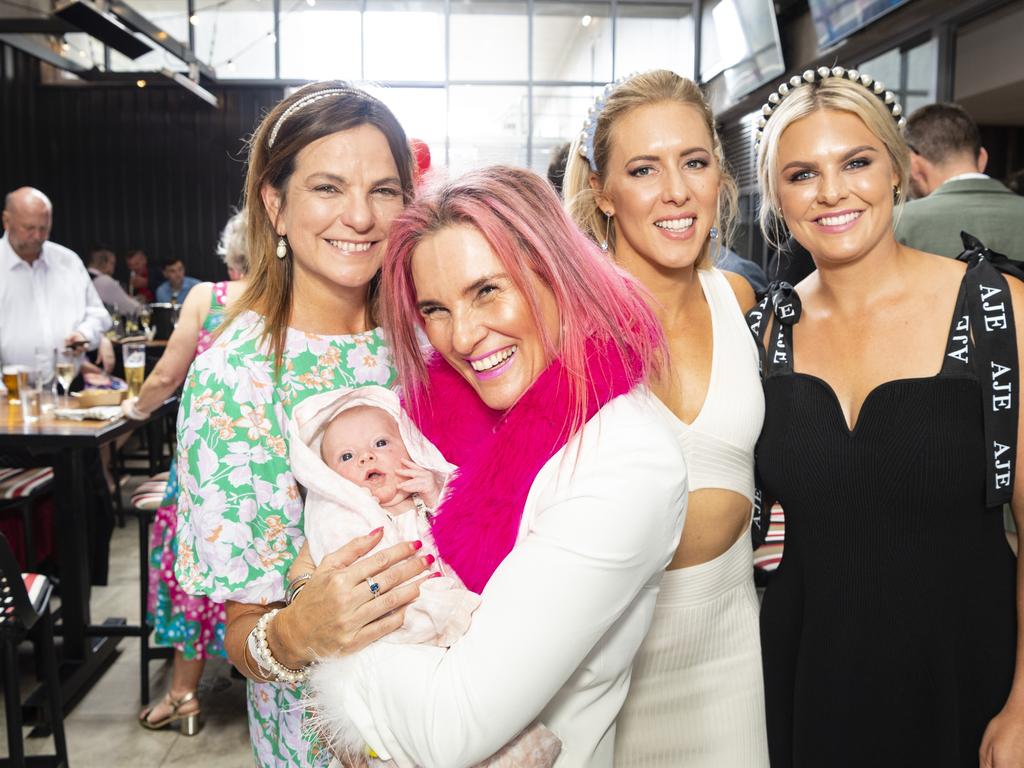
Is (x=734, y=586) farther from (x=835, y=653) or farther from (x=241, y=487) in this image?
(x=241, y=487)

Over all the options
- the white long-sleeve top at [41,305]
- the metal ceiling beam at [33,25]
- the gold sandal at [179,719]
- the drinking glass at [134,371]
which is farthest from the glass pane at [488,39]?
the gold sandal at [179,719]

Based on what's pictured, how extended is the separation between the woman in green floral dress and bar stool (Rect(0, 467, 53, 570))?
2594 millimetres

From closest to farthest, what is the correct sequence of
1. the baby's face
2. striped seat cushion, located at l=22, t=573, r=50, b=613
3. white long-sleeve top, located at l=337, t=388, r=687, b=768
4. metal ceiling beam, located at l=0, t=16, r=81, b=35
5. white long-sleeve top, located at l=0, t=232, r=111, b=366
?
white long-sleeve top, located at l=337, t=388, r=687, b=768, the baby's face, striped seat cushion, located at l=22, t=573, r=50, b=613, white long-sleeve top, located at l=0, t=232, r=111, b=366, metal ceiling beam, located at l=0, t=16, r=81, b=35

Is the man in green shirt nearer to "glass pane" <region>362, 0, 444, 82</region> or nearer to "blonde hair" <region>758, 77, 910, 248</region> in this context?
"blonde hair" <region>758, 77, 910, 248</region>

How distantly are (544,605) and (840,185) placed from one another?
1.12m

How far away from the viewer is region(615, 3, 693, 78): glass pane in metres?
10.5

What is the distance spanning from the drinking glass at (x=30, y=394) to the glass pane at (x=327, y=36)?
7719mm

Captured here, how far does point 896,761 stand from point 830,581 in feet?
1.24

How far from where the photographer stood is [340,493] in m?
1.32

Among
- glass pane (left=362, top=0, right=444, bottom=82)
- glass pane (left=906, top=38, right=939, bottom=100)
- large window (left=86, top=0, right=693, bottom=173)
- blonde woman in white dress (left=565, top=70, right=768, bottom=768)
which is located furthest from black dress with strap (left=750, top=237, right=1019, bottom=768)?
glass pane (left=362, top=0, right=444, bottom=82)

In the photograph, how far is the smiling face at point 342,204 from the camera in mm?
1453

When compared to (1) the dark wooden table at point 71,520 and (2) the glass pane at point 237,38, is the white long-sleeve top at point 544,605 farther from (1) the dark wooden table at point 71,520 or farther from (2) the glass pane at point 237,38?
(2) the glass pane at point 237,38

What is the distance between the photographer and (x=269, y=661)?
4.22 feet

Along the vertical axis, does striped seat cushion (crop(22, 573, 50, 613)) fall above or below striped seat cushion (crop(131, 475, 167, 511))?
below
